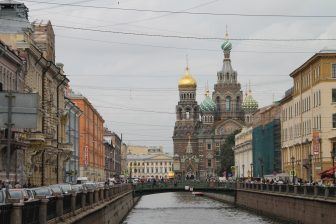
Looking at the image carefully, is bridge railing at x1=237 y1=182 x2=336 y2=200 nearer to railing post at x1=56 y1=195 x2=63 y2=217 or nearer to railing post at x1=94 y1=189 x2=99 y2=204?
railing post at x1=94 y1=189 x2=99 y2=204

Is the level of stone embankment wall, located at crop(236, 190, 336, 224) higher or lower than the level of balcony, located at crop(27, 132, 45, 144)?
lower

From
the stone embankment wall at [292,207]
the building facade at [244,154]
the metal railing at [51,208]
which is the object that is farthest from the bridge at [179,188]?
the metal railing at [51,208]

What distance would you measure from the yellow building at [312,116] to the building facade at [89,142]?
27150mm

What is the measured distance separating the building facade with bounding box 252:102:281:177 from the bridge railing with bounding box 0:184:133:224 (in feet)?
253

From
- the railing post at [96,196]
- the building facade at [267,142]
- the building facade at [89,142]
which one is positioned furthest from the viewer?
the building facade at [267,142]

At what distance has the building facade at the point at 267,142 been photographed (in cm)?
11998

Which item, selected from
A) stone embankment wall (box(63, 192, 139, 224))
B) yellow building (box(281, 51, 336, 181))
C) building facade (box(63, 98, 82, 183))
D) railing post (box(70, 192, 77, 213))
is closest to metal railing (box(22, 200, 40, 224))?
→ stone embankment wall (box(63, 192, 139, 224))

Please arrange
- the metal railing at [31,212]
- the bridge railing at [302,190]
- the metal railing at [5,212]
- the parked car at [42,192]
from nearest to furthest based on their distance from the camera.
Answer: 1. the metal railing at [5,212]
2. the metal railing at [31,212]
3. the parked car at [42,192]
4. the bridge railing at [302,190]

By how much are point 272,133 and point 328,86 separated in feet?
123

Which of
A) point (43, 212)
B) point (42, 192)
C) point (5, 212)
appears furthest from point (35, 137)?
point (5, 212)

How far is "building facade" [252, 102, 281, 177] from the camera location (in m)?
120

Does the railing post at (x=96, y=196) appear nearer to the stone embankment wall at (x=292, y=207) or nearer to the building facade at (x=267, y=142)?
the stone embankment wall at (x=292, y=207)

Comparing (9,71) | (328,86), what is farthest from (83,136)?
(9,71)

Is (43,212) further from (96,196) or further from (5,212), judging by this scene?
(96,196)
